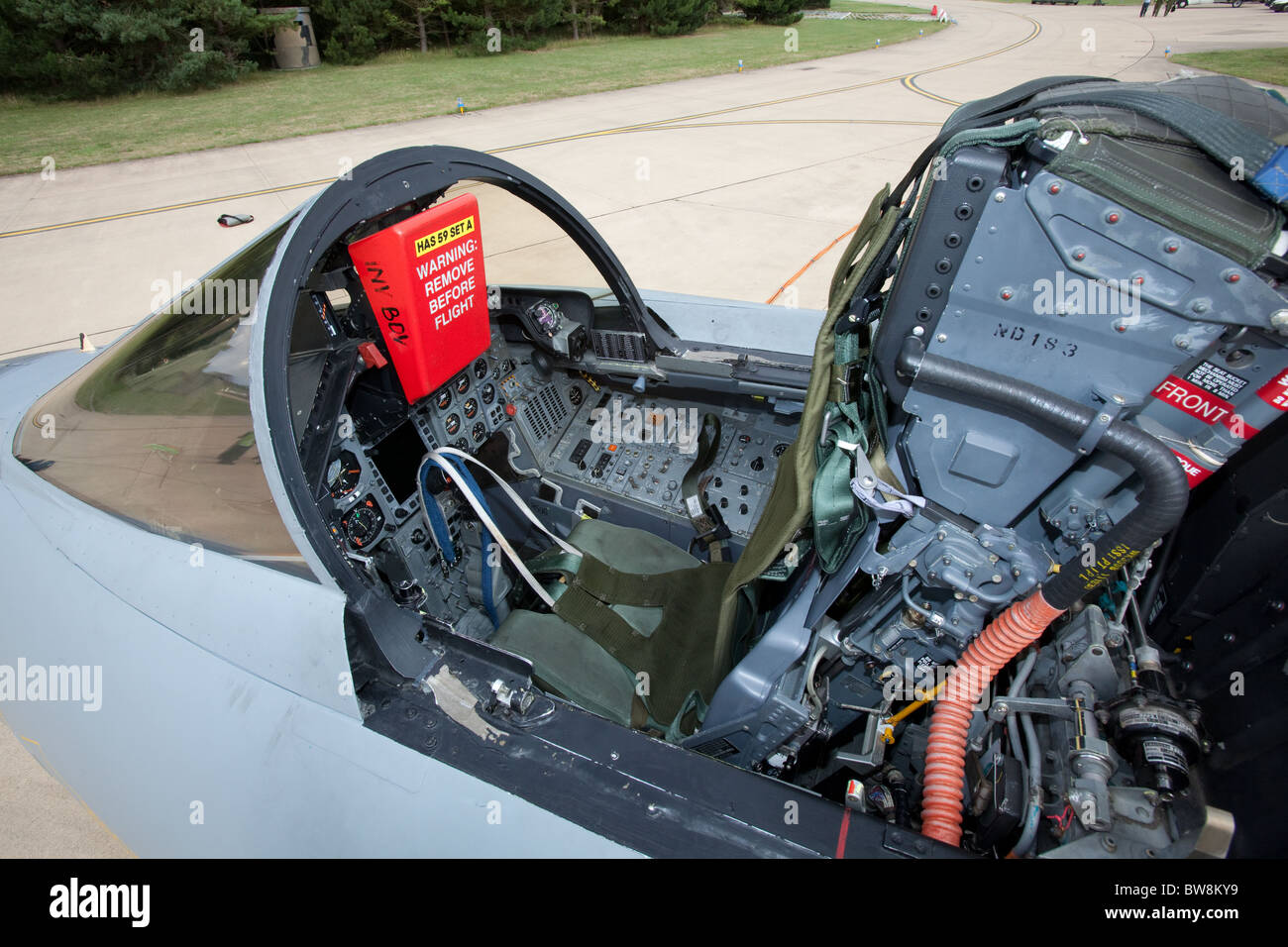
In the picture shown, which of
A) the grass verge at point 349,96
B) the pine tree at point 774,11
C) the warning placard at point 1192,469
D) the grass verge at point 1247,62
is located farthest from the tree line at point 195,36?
the warning placard at point 1192,469

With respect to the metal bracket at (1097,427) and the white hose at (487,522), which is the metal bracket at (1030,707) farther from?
the white hose at (487,522)

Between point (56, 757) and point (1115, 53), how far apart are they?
76.6 ft

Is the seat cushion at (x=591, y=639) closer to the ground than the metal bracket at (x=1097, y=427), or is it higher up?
closer to the ground

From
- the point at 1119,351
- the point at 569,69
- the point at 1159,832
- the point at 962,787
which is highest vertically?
the point at 569,69

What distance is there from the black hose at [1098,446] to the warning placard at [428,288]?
1458 millimetres

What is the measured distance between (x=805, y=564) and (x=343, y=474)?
1476 mm

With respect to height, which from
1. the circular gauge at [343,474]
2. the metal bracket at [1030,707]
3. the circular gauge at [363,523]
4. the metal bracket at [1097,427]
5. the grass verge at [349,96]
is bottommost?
the metal bracket at [1030,707]

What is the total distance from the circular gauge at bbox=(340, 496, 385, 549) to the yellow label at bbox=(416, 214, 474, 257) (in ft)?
2.75

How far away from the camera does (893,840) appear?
4.25ft

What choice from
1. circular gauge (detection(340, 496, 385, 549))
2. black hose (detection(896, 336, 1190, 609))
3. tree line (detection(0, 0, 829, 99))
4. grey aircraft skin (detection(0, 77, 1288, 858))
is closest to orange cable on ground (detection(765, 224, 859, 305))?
grey aircraft skin (detection(0, 77, 1288, 858))

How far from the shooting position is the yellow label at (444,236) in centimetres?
206

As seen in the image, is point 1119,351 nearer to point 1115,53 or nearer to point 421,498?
point 421,498

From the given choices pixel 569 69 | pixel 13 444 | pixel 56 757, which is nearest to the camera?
pixel 56 757

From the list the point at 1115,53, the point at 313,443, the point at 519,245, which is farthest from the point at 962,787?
the point at 1115,53
